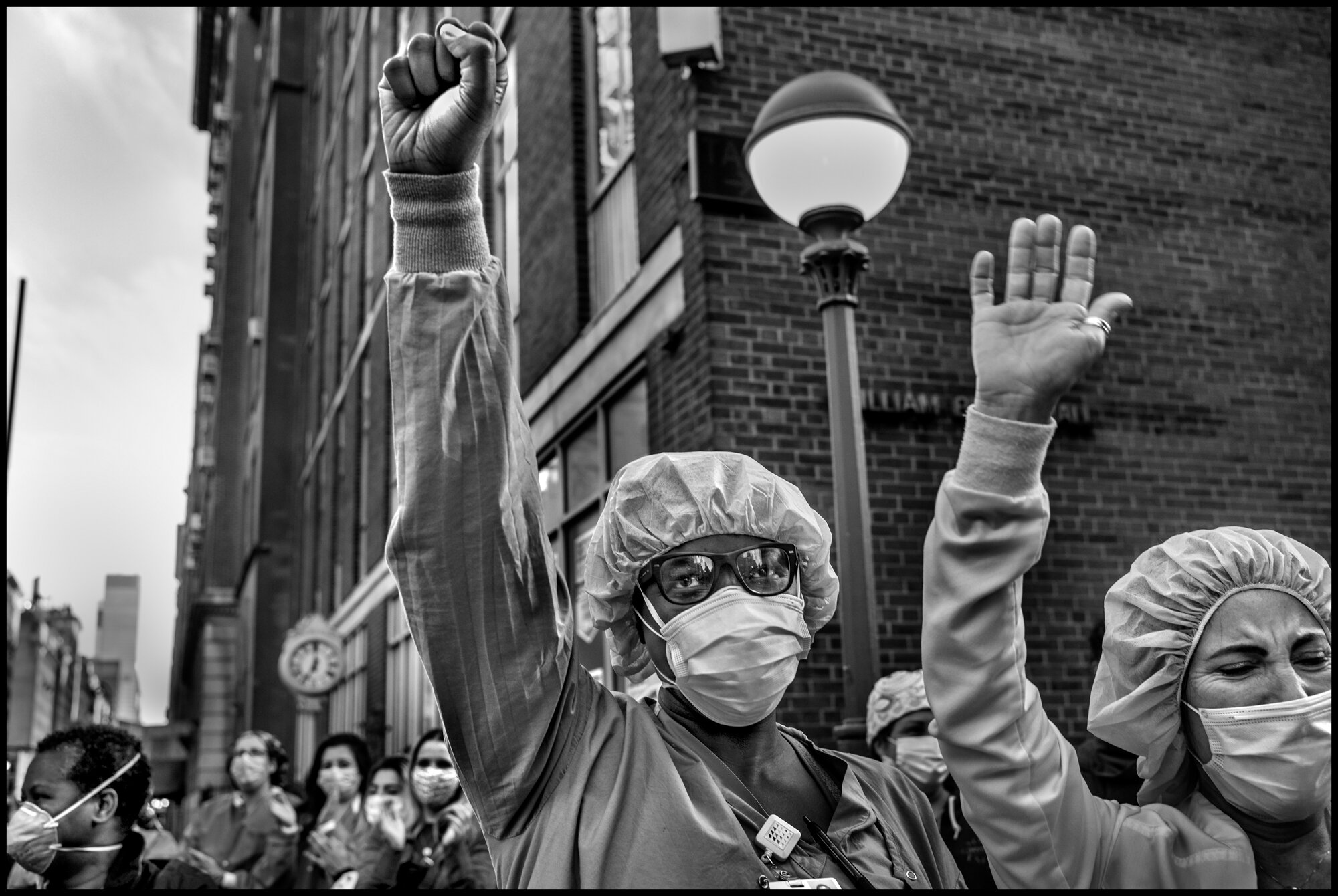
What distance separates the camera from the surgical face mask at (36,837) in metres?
4.02

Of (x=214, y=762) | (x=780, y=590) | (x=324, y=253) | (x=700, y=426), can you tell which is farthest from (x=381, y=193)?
(x=214, y=762)

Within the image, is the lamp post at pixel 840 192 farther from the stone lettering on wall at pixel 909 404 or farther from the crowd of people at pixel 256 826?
the stone lettering on wall at pixel 909 404

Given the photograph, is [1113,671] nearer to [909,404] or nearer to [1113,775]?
[1113,775]

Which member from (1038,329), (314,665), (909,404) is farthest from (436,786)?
(314,665)

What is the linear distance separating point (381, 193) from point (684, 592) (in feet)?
63.2

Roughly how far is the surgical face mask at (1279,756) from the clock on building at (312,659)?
19.2 m

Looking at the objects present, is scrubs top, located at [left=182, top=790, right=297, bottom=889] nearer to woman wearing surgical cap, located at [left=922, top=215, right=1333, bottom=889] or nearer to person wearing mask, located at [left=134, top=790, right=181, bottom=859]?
person wearing mask, located at [left=134, top=790, right=181, bottom=859]

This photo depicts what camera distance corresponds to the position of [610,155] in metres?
10.0

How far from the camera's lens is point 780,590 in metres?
2.45

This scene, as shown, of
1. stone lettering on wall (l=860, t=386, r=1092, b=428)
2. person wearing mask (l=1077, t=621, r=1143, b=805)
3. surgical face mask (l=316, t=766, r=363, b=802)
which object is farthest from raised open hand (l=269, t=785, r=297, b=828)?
person wearing mask (l=1077, t=621, r=1143, b=805)

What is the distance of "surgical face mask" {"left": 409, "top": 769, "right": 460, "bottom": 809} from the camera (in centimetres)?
671

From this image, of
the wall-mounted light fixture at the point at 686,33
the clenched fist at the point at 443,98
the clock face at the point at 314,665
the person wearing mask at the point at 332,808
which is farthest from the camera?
the clock face at the point at 314,665

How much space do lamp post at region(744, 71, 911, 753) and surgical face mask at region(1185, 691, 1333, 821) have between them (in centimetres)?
264

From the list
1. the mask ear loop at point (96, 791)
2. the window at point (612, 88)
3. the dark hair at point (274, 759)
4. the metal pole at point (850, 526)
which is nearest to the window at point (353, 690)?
the dark hair at point (274, 759)
